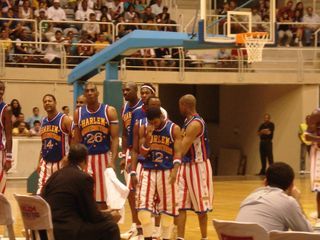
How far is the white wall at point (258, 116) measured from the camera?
1066 inches

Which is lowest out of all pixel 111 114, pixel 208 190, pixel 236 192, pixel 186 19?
pixel 236 192

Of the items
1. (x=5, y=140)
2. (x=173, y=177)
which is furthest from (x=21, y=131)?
(x=173, y=177)

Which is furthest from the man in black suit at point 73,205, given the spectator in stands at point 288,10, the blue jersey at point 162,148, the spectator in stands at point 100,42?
the spectator in stands at point 288,10

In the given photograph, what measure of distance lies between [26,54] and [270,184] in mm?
17624

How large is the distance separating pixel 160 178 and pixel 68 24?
1522 cm

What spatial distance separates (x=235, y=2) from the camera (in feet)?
86.9

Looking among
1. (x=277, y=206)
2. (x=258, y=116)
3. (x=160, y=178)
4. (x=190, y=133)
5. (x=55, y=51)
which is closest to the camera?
(x=277, y=206)

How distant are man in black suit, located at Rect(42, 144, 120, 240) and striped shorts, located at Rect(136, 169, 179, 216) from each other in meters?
2.42

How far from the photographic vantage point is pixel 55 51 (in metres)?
24.9

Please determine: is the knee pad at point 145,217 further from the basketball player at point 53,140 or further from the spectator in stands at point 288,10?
the spectator in stands at point 288,10

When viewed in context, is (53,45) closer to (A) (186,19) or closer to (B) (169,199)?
(A) (186,19)

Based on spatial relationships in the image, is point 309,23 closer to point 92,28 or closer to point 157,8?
point 157,8

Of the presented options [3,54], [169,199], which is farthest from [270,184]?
[3,54]

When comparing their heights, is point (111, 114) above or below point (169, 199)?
above
